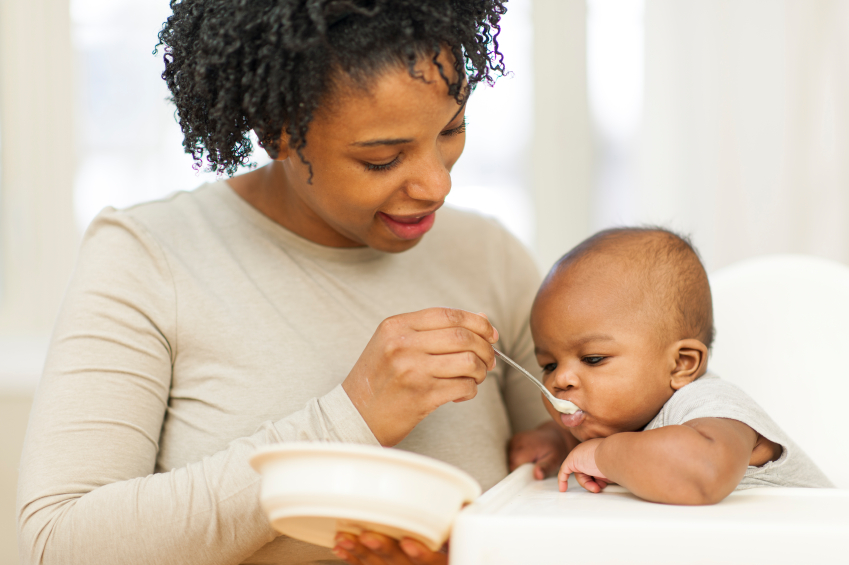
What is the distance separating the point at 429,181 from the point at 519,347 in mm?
487

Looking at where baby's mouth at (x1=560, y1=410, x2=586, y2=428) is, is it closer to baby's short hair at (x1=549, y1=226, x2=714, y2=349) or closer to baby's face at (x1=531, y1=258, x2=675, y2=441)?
baby's face at (x1=531, y1=258, x2=675, y2=441)

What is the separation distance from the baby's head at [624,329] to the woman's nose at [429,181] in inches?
10.5

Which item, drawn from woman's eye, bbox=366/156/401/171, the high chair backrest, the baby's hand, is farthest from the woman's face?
the high chair backrest

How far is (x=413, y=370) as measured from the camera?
0.77m

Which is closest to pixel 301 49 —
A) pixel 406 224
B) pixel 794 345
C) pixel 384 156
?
pixel 384 156

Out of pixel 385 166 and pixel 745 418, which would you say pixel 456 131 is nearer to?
pixel 385 166

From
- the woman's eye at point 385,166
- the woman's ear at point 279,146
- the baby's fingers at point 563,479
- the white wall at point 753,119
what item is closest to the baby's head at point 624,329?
the baby's fingers at point 563,479

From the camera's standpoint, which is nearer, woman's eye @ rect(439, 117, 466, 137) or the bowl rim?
the bowl rim

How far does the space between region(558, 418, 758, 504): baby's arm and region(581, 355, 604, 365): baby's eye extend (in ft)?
0.51

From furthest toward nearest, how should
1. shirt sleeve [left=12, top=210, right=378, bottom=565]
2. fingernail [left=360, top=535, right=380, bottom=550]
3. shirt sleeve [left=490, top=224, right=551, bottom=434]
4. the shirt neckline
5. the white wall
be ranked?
1. the white wall
2. shirt sleeve [left=490, top=224, right=551, bottom=434]
3. the shirt neckline
4. shirt sleeve [left=12, top=210, right=378, bottom=565]
5. fingernail [left=360, top=535, right=380, bottom=550]

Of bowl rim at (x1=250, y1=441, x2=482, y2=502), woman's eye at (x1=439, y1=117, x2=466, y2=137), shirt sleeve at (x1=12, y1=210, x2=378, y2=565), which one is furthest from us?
woman's eye at (x1=439, y1=117, x2=466, y2=137)

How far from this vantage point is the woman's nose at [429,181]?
862mm

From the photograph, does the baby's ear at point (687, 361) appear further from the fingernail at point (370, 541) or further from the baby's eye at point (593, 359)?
the fingernail at point (370, 541)

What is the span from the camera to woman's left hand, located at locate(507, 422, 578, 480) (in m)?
1.07
